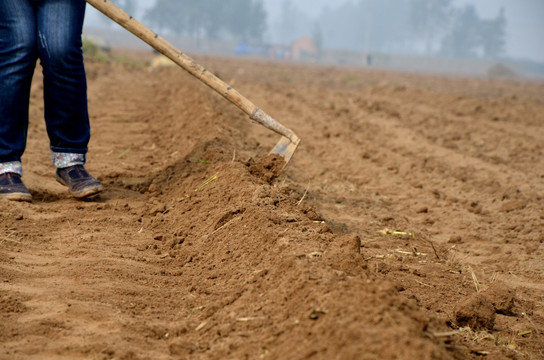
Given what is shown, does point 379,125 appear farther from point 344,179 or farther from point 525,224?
point 525,224

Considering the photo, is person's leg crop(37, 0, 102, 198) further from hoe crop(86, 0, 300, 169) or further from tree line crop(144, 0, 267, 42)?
tree line crop(144, 0, 267, 42)

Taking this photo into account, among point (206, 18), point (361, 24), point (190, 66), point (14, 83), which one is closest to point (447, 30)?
point (361, 24)

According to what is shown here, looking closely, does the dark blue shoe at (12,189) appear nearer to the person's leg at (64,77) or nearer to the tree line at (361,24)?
the person's leg at (64,77)

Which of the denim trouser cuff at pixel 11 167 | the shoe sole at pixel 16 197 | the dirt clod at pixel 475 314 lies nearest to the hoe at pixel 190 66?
the denim trouser cuff at pixel 11 167

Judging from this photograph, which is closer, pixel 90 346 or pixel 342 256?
pixel 90 346

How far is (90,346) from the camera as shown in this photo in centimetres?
205

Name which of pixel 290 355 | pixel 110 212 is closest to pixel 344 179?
pixel 110 212

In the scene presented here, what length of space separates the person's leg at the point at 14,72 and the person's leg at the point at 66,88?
73 mm

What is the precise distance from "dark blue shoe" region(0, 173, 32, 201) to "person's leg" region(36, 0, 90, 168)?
307 millimetres

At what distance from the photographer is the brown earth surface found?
2055 millimetres

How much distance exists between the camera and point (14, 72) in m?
3.55

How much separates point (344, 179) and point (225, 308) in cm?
320

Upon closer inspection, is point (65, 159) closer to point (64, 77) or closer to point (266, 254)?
point (64, 77)

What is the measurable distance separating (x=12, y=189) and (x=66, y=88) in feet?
2.33
